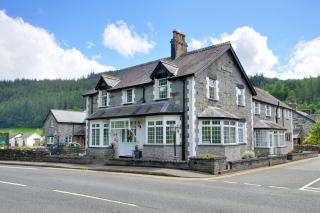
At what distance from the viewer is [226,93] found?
25.6 meters

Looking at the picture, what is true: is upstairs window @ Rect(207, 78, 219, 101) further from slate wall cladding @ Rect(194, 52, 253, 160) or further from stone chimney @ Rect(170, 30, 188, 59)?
stone chimney @ Rect(170, 30, 188, 59)

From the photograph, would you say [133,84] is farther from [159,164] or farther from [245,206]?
[245,206]

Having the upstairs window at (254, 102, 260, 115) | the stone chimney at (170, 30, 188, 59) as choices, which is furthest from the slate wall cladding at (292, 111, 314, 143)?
the stone chimney at (170, 30, 188, 59)

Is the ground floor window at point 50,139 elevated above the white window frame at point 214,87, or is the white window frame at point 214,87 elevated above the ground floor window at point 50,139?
the white window frame at point 214,87

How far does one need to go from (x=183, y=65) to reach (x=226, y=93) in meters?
4.35

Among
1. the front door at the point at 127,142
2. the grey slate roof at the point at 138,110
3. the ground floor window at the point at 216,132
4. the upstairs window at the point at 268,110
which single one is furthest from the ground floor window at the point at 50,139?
the ground floor window at the point at 216,132

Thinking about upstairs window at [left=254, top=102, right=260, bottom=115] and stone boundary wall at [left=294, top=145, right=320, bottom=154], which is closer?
upstairs window at [left=254, top=102, right=260, bottom=115]

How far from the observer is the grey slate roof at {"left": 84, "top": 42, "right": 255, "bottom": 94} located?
23.5m

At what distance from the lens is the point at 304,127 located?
59.3m

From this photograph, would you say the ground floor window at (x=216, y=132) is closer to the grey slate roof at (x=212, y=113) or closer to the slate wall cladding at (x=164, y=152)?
the grey slate roof at (x=212, y=113)

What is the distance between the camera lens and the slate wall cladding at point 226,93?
22484mm

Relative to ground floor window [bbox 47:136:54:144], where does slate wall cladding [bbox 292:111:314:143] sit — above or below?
above

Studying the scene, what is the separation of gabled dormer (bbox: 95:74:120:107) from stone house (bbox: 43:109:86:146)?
82.6 ft

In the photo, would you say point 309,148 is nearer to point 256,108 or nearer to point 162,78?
point 256,108
